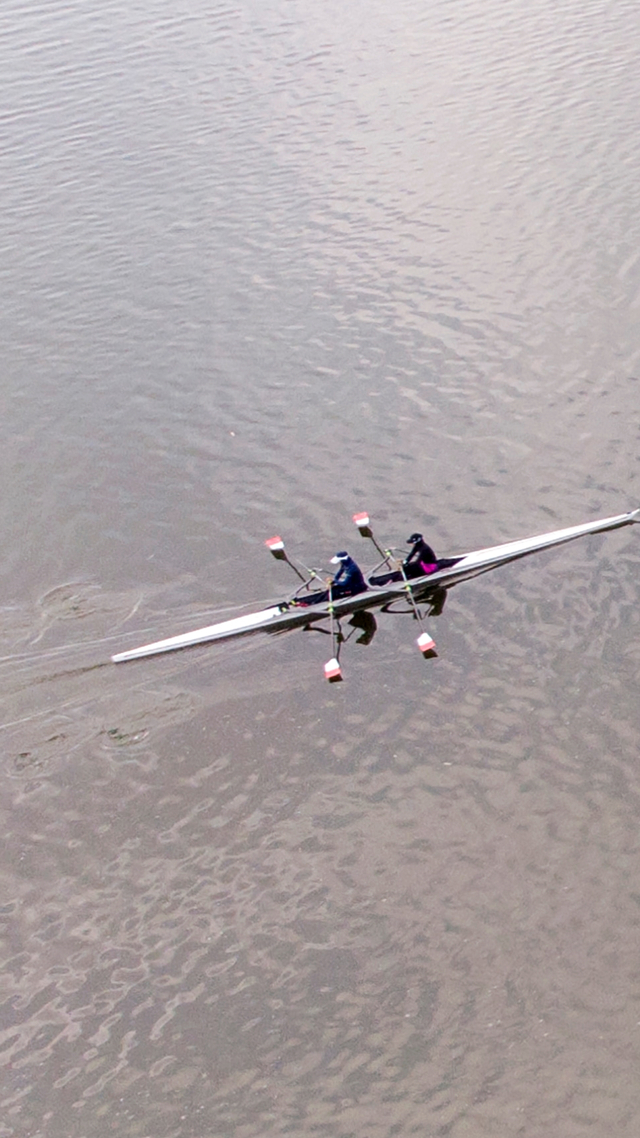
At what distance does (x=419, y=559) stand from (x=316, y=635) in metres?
→ 2.06

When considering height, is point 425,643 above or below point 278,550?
below

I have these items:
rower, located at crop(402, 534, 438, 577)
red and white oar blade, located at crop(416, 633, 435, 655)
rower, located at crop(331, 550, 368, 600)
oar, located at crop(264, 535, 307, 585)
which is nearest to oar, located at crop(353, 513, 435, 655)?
red and white oar blade, located at crop(416, 633, 435, 655)

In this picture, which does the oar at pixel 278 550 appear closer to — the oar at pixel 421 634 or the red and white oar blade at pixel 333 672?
the oar at pixel 421 634

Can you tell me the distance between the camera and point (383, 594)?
1880 cm

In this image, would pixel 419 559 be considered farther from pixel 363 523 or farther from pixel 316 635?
pixel 316 635

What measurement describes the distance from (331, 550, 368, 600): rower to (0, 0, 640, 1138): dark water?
909mm

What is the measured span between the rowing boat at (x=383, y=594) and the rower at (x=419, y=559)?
4.7 inches

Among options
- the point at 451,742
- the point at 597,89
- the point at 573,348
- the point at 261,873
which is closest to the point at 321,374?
the point at 573,348

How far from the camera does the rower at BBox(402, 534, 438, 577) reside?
18.6 m

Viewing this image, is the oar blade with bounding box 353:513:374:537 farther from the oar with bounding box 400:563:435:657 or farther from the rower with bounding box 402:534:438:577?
the oar with bounding box 400:563:435:657

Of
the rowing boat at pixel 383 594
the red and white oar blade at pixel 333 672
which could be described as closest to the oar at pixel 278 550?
the rowing boat at pixel 383 594

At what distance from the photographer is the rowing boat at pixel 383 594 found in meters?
18.1

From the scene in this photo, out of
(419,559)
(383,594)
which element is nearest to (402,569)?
(419,559)

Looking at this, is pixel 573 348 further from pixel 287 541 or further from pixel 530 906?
pixel 530 906
